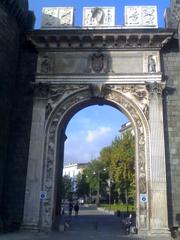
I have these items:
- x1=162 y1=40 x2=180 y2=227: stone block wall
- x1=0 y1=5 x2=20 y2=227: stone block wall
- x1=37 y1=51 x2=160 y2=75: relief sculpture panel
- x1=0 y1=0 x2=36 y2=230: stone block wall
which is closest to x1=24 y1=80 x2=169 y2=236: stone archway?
x1=162 y1=40 x2=180 y2=227: stone block wall

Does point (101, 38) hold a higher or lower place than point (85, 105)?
higher

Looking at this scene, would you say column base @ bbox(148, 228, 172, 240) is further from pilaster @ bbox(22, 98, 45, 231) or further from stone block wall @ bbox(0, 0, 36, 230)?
stone block wall @ bbox(0, 0, 36, 230)

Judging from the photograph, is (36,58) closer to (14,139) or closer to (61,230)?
(14,139)

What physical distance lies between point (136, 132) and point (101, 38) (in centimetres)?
469

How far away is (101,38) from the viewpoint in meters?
17.1

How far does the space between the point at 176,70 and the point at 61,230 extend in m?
8.97

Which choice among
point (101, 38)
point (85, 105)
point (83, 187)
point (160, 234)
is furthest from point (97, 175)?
point (160, 234)

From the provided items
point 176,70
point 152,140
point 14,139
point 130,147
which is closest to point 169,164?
point 152,140

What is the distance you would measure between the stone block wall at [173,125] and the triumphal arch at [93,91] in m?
0.32

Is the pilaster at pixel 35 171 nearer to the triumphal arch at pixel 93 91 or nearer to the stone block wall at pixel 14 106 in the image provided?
the triumphal arch at pixel 93 91

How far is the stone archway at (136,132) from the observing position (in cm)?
1527

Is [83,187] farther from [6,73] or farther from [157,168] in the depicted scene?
[6,73]

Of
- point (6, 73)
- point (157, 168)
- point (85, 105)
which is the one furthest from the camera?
point (85, 105)

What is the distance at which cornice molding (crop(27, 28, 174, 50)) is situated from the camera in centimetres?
1681
